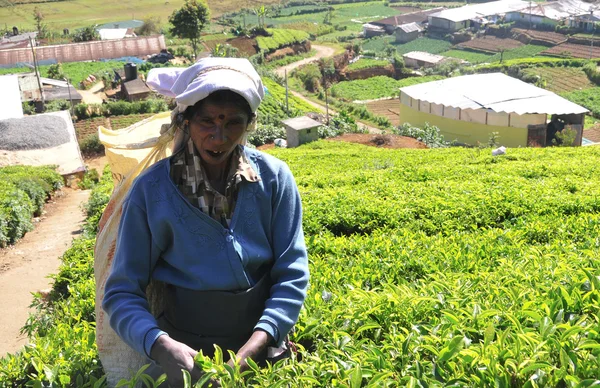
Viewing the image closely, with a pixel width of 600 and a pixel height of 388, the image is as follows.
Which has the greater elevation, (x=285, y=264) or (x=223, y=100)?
(x=223, y=100)

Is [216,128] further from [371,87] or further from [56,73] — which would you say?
[371,87]

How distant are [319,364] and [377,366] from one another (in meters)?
0.26

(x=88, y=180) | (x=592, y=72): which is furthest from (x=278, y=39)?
(x=88, y=180)

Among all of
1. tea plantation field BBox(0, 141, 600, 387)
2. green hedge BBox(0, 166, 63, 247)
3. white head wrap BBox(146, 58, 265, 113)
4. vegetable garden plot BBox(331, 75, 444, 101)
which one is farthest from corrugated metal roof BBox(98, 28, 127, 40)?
white head wrap BBox(146, 58, 265, 113)

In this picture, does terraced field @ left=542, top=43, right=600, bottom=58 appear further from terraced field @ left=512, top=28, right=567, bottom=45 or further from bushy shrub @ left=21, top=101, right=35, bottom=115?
bushy shrub @ left=21, top=101, right=35, bottom=115

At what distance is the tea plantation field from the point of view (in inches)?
84.0

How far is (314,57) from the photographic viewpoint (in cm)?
6169

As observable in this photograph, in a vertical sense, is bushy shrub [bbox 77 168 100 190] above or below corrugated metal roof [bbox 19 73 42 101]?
below

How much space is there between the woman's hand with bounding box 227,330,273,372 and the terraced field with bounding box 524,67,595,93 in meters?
50.0

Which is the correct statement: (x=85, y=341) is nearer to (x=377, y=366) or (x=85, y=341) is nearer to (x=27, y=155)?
(x=377, y=366)

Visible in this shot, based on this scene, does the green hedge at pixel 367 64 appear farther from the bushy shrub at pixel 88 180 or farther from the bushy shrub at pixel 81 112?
the bushy shrub at pixel 88 180

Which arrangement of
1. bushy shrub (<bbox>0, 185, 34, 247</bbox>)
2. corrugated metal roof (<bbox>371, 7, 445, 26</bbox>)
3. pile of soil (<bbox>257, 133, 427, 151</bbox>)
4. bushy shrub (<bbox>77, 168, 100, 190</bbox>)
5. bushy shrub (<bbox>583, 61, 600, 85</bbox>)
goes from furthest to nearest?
1. corrugated metal roof (<bbox>371, 7, 445, 26</bbox>)
2. bushy shrub (<bbox>583, 61, 600, 85</bbox>)
3. pile of soil (<bbox>257, 133, 427, 151</bbox>)
4. bushy shrub (<bbox>77, 168, 100, 190</bbox>)
5. bushy shrub (<bbox>0, 185, 34, 247</bbox>)

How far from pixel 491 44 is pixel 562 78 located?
55.8ft

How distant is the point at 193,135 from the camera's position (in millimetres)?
2727
